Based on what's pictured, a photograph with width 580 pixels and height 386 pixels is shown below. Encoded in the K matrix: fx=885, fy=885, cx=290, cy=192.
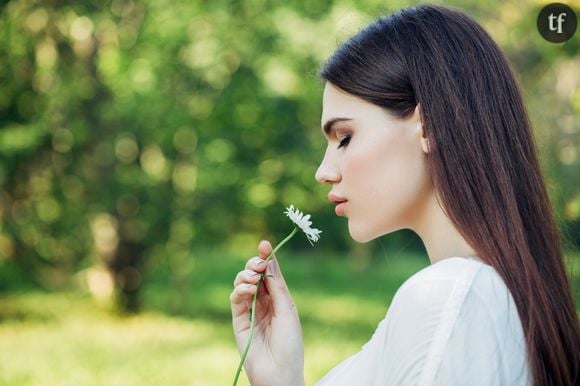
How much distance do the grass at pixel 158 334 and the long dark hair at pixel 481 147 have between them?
4961 mm

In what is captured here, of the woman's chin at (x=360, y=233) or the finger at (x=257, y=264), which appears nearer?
the woman's chin at (x=360, y=233)

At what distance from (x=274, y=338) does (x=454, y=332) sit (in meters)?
0.52

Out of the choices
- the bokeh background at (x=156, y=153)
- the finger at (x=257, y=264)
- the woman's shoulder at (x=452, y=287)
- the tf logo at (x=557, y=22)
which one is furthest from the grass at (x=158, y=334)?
the woman's shoulder at (x=452, y=287)

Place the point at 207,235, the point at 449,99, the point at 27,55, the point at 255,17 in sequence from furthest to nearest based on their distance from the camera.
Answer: the point at 207,235, the point at 27,55, the point at 255,17, the point at 449,99

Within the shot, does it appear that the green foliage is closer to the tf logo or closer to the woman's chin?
the tf logo

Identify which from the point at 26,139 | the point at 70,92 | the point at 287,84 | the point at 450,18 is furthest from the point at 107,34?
the point at 450,18

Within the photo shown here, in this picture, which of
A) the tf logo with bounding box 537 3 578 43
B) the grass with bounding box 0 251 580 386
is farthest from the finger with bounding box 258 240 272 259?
the tf logo with bounding box 537 3 578 43

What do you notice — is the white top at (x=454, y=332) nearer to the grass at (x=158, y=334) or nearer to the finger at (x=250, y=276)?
the finger at (x=250, y=276)

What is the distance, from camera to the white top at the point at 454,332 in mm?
1087

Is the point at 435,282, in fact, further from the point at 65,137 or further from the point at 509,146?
the point at 65,137

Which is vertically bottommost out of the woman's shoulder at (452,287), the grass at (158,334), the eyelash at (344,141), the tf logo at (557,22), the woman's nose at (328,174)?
the grass at (158,334)

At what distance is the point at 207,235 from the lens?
907 cm

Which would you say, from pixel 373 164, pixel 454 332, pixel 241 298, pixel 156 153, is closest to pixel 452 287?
pixel 454 332

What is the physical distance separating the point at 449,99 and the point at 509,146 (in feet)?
0.37
